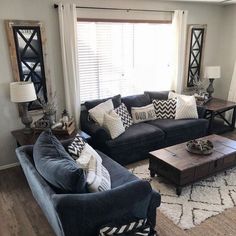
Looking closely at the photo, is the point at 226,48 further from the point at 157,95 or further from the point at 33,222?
the point at 33,222

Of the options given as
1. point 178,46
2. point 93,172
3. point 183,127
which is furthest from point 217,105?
point 93,172

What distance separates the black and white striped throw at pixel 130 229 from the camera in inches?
68.8

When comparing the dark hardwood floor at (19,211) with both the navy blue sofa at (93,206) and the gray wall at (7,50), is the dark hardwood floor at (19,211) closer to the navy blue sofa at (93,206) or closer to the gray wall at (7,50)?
the gray wall at (7,50)

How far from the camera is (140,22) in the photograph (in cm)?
429

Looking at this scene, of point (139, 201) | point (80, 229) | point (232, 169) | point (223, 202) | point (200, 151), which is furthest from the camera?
point (232, 169)

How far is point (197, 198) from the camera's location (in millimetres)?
2873

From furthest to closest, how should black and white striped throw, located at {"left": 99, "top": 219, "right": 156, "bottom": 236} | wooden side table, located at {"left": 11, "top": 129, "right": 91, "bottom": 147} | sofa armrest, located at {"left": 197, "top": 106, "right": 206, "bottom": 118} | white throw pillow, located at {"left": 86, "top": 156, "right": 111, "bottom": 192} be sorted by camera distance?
1. sofa armrest, located at {"left": 197, "top": 106, "right": 206, "bottom": 118}
2. wooden side table, located at {"left": 11, "top": 129, "right": 91, "bottom": 147}
3. white throw pillow, located at {"left": 86, "top": 156, "right": 111, "bottom": 192}
4. black and white striped throw, located at {"left": 99, "top": 219, "right": 156, "bottom": 236}

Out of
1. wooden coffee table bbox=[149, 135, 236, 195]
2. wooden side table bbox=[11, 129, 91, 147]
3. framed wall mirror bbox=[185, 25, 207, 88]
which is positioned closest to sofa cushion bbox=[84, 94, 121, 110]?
wooden side table bbox=[11, 129, 91, 147]

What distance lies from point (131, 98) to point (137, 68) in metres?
0.66

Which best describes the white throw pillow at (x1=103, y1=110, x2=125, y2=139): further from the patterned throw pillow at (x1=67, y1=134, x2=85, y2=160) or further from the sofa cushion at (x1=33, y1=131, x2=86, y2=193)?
the sofa cushion at (x1=33, y1=131, x2=86, y2=193)

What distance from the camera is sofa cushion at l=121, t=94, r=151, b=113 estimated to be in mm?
4254

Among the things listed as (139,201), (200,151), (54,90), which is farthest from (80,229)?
(54,90)

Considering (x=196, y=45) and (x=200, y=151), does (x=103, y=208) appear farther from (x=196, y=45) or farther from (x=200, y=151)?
(x=196, y=45)

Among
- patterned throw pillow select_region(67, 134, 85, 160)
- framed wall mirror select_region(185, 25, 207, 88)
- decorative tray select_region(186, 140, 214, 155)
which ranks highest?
framed wall mirror select_region(185, 25, 207, 88)
